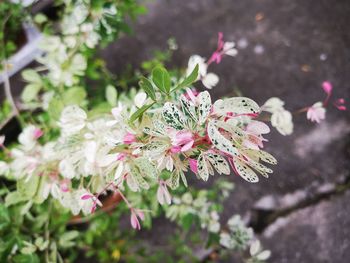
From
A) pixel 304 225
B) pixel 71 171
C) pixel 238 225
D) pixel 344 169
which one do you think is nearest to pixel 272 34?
pixel 344 169

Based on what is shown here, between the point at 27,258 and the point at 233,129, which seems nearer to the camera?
the point at 233,129

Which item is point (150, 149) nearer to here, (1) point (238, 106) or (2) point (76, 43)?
(1) point (238, 106)

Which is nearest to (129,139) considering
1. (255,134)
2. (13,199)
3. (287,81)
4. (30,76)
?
(255,134)

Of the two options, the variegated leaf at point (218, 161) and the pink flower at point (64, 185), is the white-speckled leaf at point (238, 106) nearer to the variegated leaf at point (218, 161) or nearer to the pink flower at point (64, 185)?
the variegated leaf at point (218, 161)

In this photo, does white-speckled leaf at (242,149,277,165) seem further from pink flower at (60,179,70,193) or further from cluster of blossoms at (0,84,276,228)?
pink flower at (60,179,70,193)

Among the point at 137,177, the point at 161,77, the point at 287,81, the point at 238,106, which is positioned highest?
the point at 161,77

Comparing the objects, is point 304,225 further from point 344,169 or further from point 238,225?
point 238,225

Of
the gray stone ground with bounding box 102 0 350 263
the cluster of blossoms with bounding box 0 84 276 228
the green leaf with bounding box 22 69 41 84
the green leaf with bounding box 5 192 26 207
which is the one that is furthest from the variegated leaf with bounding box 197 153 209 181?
the gray stone ground with bounding box 102 0 350 263
